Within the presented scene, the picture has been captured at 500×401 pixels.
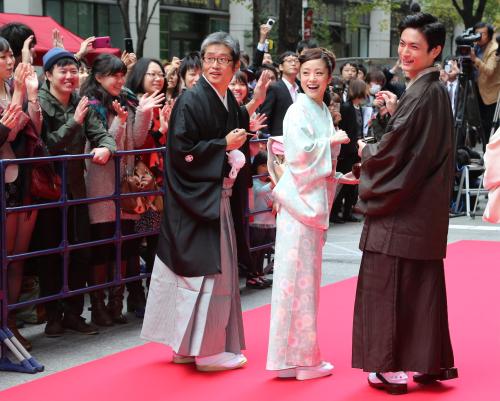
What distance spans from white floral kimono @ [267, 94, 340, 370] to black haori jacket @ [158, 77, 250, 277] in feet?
1.20

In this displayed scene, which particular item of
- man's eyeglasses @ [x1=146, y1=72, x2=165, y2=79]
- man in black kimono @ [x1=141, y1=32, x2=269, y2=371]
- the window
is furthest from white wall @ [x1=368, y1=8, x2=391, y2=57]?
man in black kimono @ [x1=141, y1=32, x2=269, y2=371]

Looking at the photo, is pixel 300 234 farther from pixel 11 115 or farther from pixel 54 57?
pixel 54 57

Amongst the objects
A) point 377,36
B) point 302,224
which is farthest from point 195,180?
point 377,36

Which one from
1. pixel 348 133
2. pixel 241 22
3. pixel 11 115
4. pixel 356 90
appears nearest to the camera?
pixel 11 115

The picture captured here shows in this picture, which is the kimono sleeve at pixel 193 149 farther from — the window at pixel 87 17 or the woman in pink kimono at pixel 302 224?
the window at pixel 87 17

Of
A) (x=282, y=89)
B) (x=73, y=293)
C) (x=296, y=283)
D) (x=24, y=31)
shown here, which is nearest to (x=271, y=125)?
Result: (x=282, y=89)

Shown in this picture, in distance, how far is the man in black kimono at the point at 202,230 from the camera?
5219 millimetres

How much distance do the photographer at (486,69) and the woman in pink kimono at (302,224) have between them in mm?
8193

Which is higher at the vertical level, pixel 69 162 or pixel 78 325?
pixel 69 162

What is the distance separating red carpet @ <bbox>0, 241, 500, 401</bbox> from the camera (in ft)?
16.0

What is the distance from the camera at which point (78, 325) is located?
6270mm

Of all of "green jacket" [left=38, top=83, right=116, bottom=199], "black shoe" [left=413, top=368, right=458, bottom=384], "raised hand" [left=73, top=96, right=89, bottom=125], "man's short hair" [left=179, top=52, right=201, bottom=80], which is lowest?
"black shoe" [left=413, top=368, right=458, bottom=384]

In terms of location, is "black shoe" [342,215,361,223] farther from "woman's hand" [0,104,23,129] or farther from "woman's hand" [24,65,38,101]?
"woman's hand" [0,104,23,129]

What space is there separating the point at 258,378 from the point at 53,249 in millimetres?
1572
